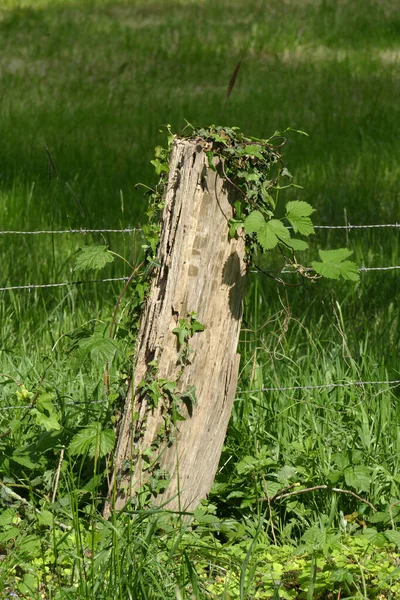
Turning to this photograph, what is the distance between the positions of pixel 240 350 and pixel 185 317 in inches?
47.8

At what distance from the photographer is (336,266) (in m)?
3.20

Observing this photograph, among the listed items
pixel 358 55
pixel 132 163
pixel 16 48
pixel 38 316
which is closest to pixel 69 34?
pixel 16 48

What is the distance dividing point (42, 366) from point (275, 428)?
1021 mm

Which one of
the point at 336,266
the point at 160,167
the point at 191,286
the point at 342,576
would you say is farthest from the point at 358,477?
the point at 160,167

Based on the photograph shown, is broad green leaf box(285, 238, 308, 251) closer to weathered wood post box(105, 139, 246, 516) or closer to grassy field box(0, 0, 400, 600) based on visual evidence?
weathered wood post box(105, 139, 246, 516)

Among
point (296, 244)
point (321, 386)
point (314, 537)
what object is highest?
point (296, 244)

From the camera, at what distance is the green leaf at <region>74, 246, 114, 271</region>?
3223 millimetres

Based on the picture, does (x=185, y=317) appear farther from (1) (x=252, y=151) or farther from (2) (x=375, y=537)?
(2) (x=375, y=537)

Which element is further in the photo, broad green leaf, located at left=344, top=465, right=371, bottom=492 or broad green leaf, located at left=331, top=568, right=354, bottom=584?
broad green leaf, located at left=344, top=465, right=371, bottom=492

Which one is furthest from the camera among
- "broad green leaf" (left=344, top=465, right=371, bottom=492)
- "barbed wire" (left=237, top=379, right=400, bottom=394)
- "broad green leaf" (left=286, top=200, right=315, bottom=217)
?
"barbed wire" (left=237, top=379, right=400, bottom=394)

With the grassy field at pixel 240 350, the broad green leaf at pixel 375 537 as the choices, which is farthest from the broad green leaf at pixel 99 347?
the broad green leaf at pixel 375 537

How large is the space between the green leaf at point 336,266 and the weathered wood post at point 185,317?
0.81ft

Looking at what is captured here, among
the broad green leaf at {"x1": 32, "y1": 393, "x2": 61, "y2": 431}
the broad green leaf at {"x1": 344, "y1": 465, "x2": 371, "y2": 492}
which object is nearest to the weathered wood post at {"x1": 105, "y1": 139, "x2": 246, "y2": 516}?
the broad green leaf at {"x1": 32, "y1": 393, "x2": 61, "y2": 431}

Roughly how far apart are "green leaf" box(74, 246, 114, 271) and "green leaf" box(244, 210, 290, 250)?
0.47m
